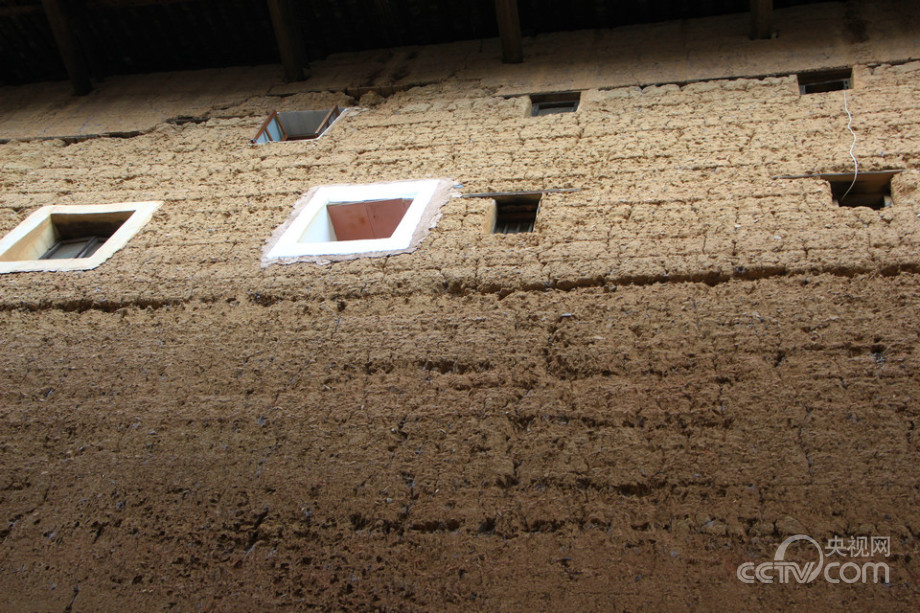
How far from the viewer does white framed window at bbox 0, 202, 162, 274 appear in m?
4.89

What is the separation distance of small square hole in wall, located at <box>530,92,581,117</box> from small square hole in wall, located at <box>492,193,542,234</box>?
1.49 m

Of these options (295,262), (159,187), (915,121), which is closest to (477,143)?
(295,262)

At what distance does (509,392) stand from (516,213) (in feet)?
5.79

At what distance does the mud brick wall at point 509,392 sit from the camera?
248cm

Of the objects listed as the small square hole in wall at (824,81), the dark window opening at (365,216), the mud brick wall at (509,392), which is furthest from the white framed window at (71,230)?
the small square hole in wall at (824,81)

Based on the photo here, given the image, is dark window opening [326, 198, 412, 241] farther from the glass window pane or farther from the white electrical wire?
the white electrical wire

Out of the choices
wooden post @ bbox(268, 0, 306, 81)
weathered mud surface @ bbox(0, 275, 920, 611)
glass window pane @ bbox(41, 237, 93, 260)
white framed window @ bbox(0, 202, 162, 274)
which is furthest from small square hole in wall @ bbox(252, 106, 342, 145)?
weathered mud surface @ bbox(0, 275, 920, 611)

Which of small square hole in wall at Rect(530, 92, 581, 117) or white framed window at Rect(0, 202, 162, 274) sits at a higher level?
small square hole in wall at Rect(530, 92, 581, 117)

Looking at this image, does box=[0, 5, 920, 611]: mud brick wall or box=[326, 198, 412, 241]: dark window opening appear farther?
box=[326, 198, 412, 241]: dark window opening

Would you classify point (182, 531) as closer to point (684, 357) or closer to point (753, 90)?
point (684, 357)

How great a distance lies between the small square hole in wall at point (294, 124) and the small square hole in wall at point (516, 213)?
221cm

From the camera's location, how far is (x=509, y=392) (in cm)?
307
